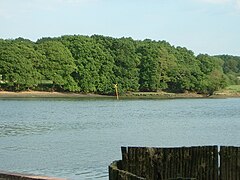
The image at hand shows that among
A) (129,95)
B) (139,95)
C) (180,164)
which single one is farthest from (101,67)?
(180,164)

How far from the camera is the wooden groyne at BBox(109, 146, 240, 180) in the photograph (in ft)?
18.3

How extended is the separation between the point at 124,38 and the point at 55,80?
39.8 metres

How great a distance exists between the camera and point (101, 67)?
427ft

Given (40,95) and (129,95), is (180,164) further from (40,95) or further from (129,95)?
(129,95)

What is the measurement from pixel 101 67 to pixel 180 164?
125 m

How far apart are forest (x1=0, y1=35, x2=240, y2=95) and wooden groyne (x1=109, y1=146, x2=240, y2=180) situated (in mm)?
109802

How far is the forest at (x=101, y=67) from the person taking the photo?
117188mm

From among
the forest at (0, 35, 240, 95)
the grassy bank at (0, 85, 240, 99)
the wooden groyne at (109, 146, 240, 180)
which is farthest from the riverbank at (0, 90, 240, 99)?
the wooden groyne at (109, 146, 240, 180)

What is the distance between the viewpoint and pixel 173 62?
452 ft

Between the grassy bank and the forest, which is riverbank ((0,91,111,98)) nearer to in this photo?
the grassy bank

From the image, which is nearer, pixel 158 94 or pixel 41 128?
pixel 41 128

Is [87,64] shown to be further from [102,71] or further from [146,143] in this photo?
[146,143]

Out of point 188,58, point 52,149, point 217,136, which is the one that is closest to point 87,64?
point 188,58

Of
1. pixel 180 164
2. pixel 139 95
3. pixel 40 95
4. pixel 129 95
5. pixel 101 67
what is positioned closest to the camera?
pixel 180 164
